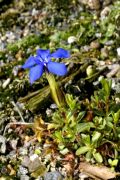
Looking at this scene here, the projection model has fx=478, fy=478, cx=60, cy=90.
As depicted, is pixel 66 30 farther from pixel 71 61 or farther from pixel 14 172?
pixel 14 172

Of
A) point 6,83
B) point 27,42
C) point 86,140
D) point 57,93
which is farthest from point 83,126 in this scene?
point 27,42

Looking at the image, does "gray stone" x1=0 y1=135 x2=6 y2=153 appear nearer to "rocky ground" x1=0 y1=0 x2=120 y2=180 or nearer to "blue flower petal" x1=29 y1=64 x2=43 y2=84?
"rocky ground" x1=0 y1=0 x2=120 y2=180

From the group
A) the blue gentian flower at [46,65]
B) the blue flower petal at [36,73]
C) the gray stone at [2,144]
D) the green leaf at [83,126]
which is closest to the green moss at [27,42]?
the gray stone at [2,144]

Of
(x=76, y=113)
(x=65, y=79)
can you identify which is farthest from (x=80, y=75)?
(x=76, y=113)

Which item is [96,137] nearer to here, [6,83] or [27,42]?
[6,83]

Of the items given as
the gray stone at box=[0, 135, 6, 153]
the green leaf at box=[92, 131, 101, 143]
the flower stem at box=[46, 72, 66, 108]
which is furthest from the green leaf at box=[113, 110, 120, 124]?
the gray stone at box=[0, 135, 6, 153]
